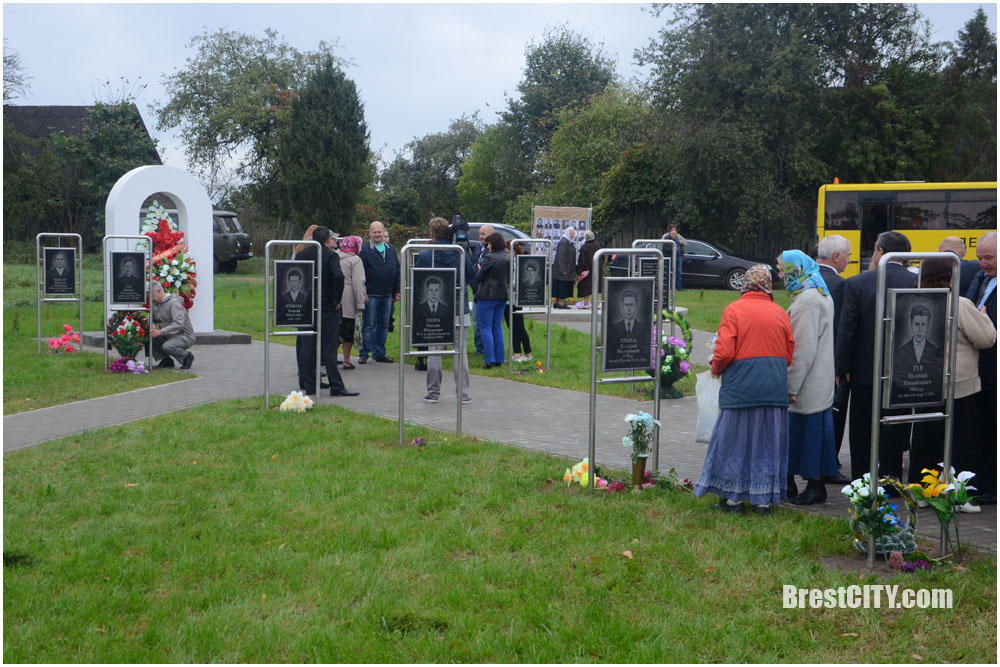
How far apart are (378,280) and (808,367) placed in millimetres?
7898

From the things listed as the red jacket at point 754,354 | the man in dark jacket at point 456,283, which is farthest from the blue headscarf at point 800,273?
the man in dark jacket at point 456,283

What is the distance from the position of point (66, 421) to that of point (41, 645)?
5789 mm

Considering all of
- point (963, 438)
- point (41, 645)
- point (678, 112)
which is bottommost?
point (41, 645)

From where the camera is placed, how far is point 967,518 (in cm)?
656

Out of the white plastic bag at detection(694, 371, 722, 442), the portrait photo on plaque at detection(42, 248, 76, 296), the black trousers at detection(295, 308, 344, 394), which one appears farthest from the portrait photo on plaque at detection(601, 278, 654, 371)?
the portrait photo on plaque at detection(42, 248, 76, 296)

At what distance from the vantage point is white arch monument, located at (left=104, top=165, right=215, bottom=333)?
52.7 feet

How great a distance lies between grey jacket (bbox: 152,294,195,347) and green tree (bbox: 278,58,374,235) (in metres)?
27.2

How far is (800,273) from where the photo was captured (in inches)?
261

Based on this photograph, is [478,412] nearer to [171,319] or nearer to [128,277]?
[171,319]

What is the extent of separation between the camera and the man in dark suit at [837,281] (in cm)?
734

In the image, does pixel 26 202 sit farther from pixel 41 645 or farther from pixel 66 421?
pixel 41 645

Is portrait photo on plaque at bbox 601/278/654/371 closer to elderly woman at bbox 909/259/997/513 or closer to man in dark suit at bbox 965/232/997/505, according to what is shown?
elderly woman at bbox 909/259/997/513

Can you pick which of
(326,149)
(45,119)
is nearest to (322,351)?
(326,149)

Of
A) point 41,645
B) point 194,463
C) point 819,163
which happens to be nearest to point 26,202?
point 819,163
